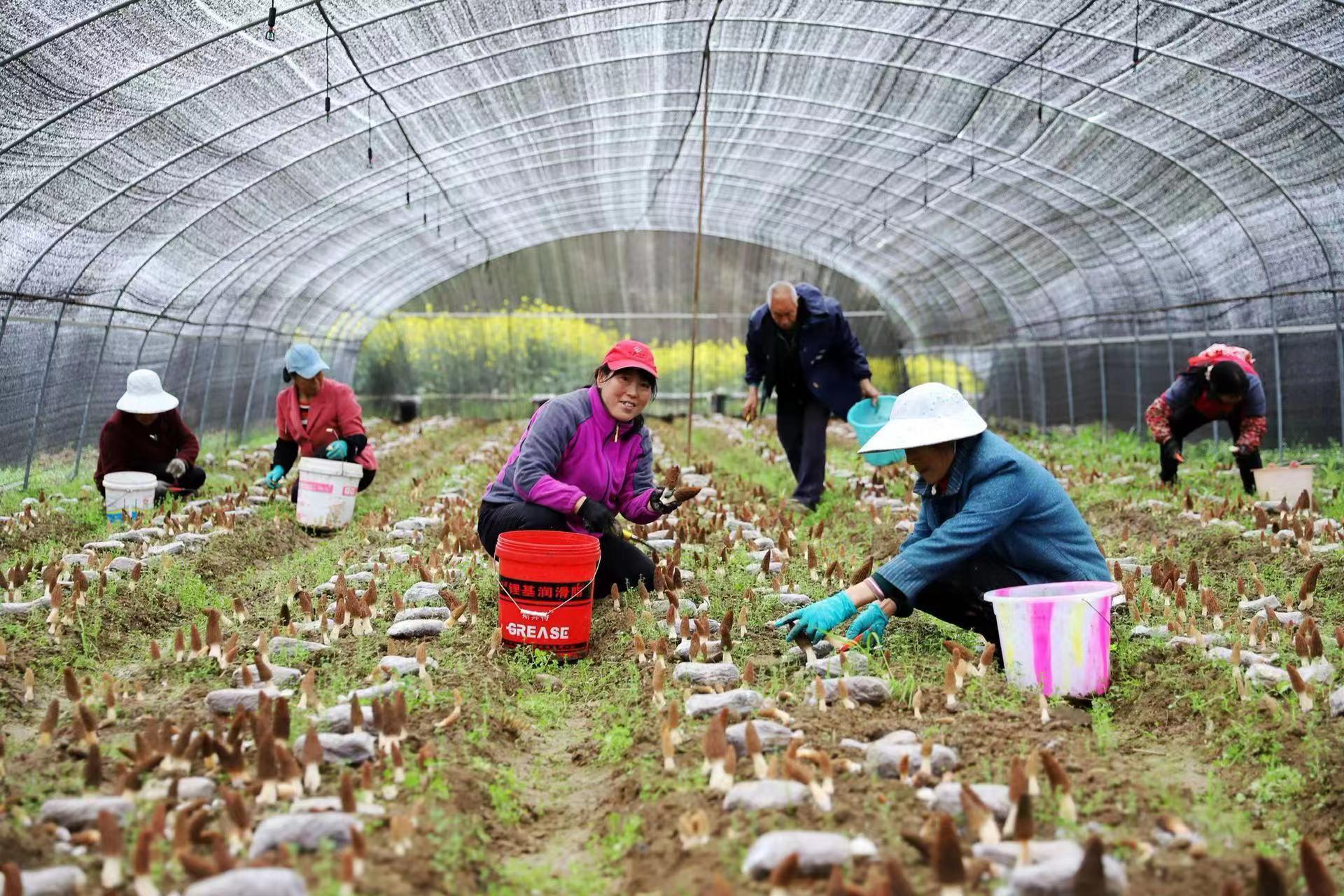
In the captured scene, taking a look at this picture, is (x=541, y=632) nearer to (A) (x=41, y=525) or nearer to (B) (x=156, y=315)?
(A) (x=41, y=525)

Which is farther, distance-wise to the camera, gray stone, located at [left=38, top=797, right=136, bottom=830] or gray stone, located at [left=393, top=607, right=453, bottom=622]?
gray stone, located at [left=393, top=607, right=453, bottom=622]

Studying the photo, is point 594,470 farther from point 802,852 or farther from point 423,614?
point 802,852

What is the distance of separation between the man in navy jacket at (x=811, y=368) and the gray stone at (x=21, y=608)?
211 inches

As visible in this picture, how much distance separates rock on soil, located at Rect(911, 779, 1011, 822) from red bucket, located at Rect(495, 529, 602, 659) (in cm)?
213

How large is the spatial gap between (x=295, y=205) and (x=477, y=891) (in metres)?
11.9

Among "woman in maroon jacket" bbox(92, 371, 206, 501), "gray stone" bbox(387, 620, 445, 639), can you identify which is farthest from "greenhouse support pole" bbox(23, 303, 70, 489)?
"gray stone" bbox(387, 620, 445, 639)

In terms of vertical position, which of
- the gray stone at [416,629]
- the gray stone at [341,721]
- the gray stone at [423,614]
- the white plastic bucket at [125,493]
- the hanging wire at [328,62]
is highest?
the hanging wire at [328,62]

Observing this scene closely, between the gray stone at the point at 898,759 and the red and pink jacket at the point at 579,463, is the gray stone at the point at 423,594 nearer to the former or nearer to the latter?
the red and pink jacket at the point at 579,463

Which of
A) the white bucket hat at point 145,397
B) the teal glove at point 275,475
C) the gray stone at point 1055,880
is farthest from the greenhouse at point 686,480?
the white bucket hat at point 145,397

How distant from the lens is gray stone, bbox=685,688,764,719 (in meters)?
3.85

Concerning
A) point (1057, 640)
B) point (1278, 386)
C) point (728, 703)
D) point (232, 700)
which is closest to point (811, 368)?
point (1057, 640)

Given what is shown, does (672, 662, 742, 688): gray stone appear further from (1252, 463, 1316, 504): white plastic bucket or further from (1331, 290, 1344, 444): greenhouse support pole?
(1331, 290, 1344, 444): greenhouse support pole

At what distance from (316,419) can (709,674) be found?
5.35m

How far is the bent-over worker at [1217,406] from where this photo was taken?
9156 millimetres
